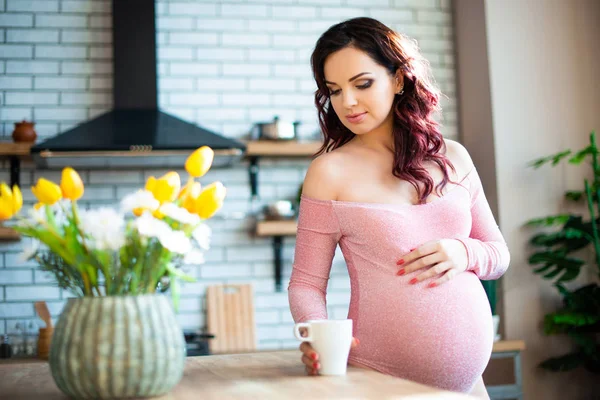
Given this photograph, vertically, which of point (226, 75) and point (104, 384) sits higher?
point (226, 75)

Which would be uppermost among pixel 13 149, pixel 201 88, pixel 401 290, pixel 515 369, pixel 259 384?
pixel 201 88

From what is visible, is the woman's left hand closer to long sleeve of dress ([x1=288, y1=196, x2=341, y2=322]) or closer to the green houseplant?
long sleeve of dress ([x1=288, y1=196, x2=341, y2=322])

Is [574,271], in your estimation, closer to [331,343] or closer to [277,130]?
[277,130]

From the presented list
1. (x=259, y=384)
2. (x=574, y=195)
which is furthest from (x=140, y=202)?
(x=574, y=195)

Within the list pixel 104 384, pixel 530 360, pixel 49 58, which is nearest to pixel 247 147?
pixel 49 58

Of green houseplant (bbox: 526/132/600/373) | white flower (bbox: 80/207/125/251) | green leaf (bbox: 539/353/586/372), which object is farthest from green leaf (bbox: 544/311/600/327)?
white flower (bbox: 80/207/125/251)

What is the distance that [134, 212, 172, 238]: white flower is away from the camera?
98cm

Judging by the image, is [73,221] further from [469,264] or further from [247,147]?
[247,147]

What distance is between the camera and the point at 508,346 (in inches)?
151

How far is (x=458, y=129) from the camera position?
15.2 feet

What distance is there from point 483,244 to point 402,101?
0.36 metres

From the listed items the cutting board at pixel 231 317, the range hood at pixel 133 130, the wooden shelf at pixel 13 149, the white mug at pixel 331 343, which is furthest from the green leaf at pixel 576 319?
the white mug at pixel 331 343

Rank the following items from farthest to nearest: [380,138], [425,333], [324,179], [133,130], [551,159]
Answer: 1. [551,159]
2. [133,130]
3. [380,138]
4. [324,179]
5. [425,333]

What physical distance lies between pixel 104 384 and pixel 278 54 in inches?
143
